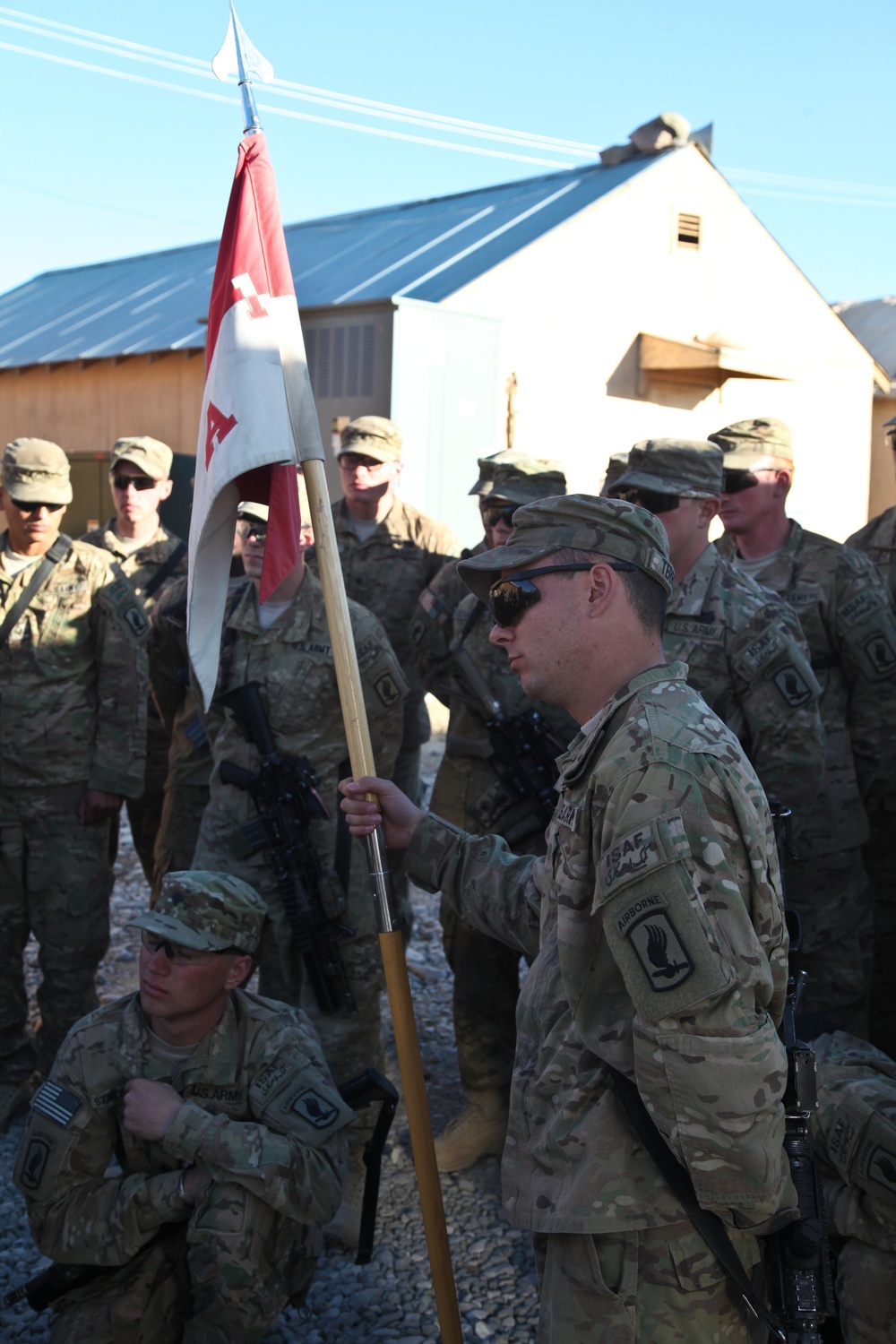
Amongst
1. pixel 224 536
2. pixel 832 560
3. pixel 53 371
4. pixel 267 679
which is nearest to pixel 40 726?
pixel 267 679

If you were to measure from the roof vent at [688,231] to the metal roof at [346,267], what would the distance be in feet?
2.61

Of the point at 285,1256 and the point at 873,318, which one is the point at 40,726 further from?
the point at 873,318

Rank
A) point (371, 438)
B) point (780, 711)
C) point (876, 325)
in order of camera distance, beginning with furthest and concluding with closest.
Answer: point (876, 325) → point (371, 438) → point (780, 711)

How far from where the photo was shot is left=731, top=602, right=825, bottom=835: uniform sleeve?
3654mm

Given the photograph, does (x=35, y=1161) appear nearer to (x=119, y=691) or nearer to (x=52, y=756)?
(x=52, y=756)

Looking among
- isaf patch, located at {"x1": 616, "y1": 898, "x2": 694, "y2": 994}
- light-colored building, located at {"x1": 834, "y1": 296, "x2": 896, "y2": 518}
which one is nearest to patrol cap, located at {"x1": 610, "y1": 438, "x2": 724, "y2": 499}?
isaf patch, located at {"x1": 616, "y1": 898, "x2": 694, "y2": 994}

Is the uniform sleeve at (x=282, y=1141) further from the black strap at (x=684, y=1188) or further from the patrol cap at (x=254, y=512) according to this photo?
the patrol cap at (x=254, y=512)

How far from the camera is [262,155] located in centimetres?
359

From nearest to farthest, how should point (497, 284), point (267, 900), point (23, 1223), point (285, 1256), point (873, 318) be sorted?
1. point (285, 1256)
2. point (23, 1223)
3. point (267, 900)
4. point (497, 284)
5. point (873, 318)

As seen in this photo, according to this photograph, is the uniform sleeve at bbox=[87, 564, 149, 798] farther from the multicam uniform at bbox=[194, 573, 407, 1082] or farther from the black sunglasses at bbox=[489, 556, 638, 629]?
the black sunglasses at bbox=[489, 556, 638, 629]

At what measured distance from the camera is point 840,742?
4.47 metres

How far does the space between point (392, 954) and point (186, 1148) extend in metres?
0.68

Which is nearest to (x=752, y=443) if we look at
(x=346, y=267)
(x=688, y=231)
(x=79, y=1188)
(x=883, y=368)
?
(x=79, y=1188)

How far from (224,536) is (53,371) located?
1354cm
